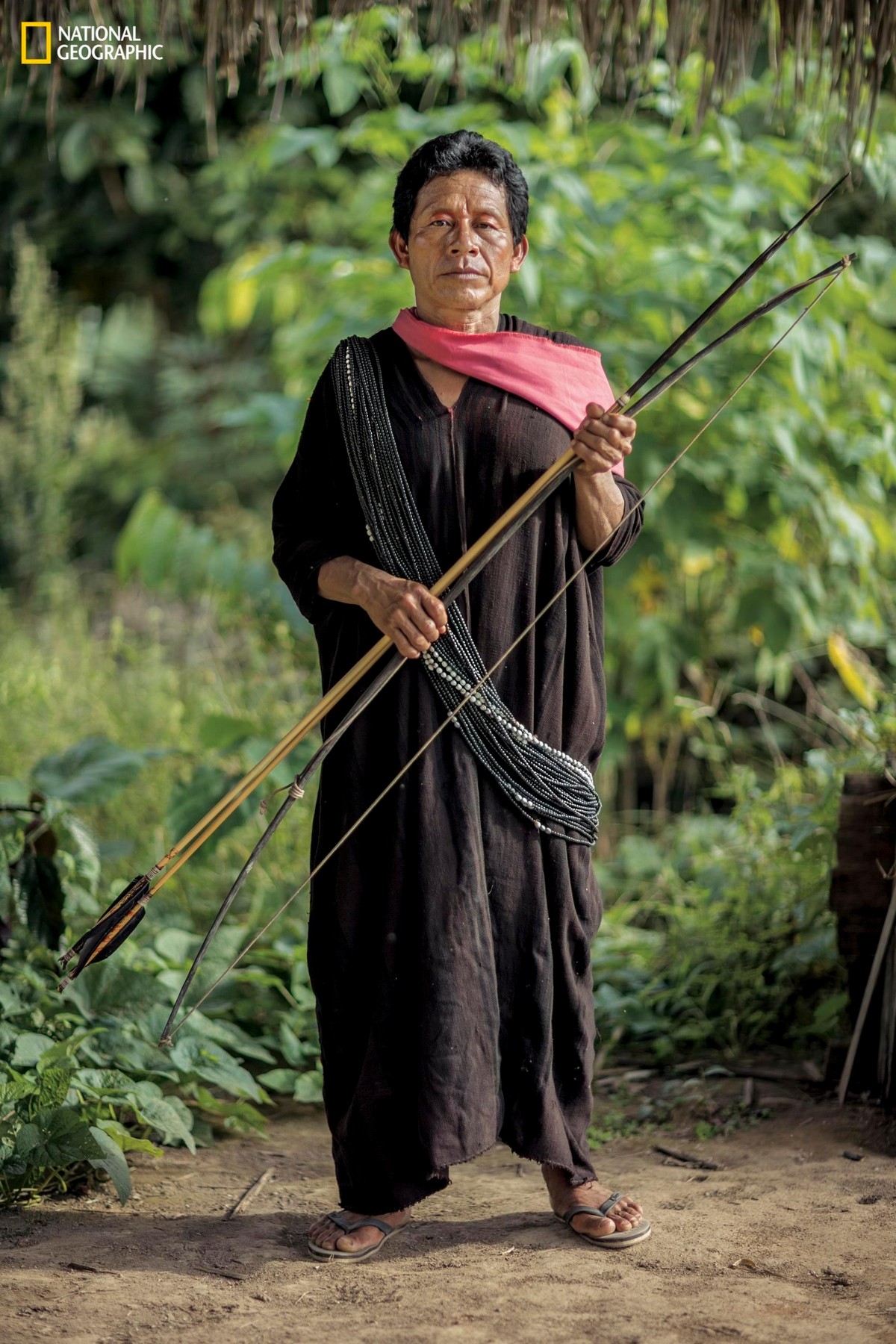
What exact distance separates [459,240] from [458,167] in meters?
0.14

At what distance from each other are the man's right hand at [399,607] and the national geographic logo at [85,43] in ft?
6.21

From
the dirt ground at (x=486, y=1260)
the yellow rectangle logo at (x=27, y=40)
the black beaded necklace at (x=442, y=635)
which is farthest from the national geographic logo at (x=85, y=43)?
the dirt ground at (x=486, y=1260)

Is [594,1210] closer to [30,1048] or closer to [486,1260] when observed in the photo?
[486,1260]

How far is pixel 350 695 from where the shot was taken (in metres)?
2.50

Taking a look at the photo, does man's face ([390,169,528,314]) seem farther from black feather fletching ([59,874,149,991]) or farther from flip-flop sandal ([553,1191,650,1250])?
flip-flop sandal ([553,1191,650,1250])

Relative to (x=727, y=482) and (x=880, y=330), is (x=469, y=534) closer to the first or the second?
(x=727, y=482)

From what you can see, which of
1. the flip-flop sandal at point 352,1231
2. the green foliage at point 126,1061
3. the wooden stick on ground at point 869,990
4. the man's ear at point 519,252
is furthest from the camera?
the wooden stick on ground at point 869,990

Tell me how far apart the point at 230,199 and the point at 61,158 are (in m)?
1.75

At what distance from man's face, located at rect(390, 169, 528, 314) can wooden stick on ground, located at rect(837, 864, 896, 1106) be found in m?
1.54

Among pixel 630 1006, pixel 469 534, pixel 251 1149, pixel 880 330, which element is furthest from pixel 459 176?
pixel 880 330

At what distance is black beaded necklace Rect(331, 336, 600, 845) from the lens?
7.93 ft

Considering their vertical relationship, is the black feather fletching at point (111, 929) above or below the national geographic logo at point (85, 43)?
below

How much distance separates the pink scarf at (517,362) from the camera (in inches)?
95.4

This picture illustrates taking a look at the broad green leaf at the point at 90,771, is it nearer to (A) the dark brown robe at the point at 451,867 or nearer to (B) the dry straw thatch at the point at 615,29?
(A) the dark brown robe at the point at 451,867
